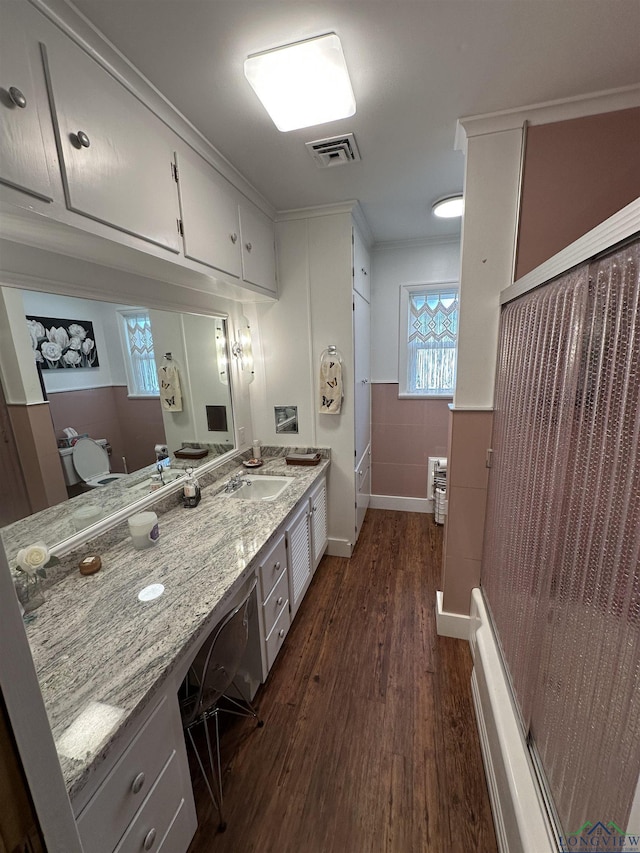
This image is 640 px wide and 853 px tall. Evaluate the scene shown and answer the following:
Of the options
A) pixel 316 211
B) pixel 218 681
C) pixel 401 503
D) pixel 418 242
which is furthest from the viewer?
pixel 401 503

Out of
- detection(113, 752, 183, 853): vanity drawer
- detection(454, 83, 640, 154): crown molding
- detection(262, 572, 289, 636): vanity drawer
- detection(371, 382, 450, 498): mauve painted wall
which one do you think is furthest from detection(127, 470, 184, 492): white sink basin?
detection(454, 83, 640, 154): crown molding

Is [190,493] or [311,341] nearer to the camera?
[190,493]

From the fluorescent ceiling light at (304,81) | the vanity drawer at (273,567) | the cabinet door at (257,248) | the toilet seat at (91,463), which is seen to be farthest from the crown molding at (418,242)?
the toilet seat at (91,463)

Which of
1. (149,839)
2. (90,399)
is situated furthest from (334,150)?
(149,839)

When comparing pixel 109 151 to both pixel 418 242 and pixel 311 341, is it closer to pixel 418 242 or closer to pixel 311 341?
pixel 311 341

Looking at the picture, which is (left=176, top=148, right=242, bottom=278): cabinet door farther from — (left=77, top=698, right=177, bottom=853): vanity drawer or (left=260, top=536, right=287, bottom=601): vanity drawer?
(left=77, top=698, right=177, bottom=853): vanity drawer

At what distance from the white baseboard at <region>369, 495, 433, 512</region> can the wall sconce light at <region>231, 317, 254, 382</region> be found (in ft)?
6.27

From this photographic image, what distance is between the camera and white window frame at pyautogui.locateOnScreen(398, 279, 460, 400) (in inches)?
119

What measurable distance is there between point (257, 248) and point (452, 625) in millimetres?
2550

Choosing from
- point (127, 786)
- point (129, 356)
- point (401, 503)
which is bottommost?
point (401, 503)

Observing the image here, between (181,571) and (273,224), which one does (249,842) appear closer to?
(181,571)

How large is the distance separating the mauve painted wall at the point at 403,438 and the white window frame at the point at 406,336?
59 mm

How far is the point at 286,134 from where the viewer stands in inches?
58.3

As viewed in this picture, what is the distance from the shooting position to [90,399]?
1402mm
